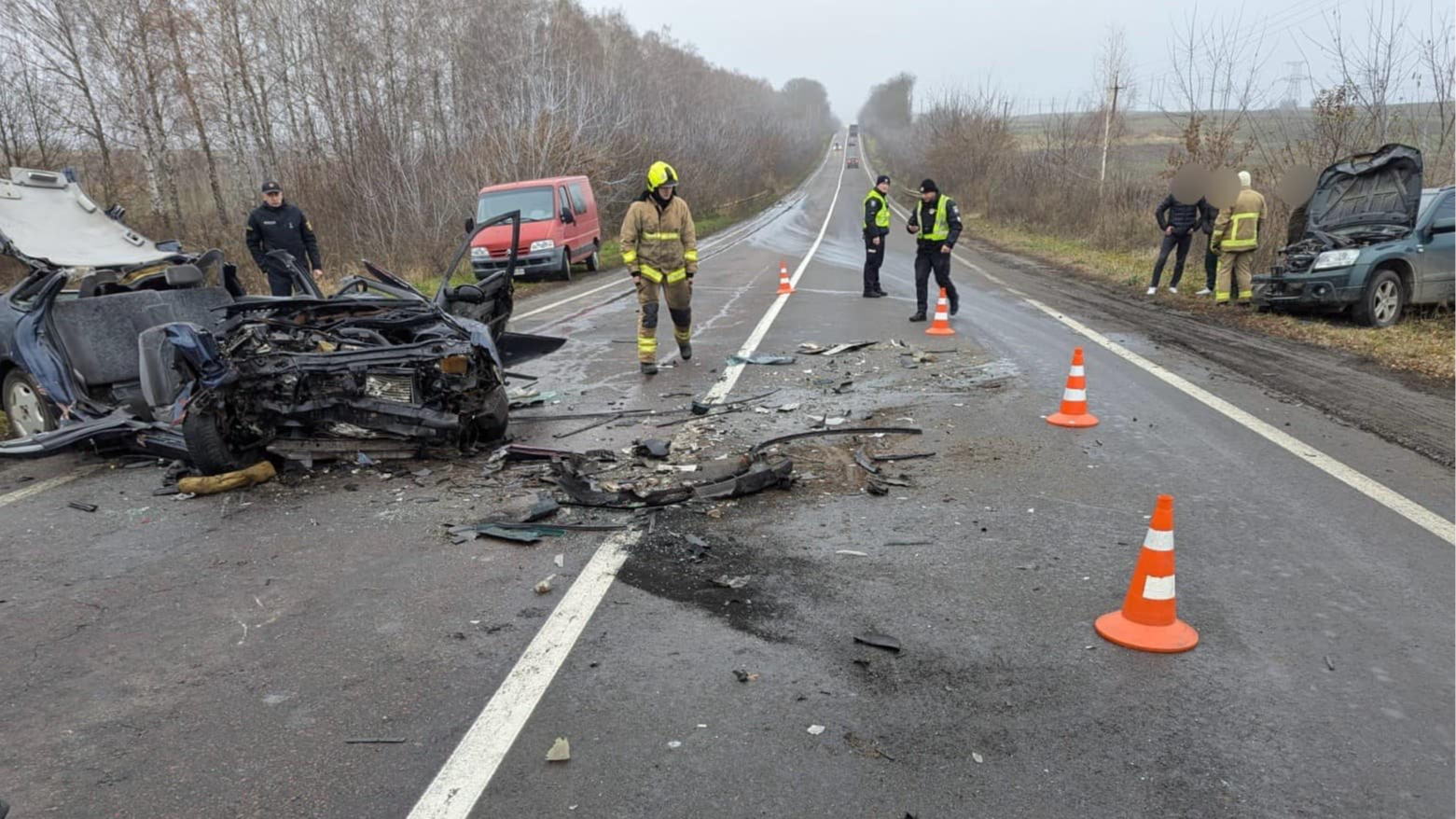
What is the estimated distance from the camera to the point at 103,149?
22.3 meters

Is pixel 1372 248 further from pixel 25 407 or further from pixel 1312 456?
pixel 25 407

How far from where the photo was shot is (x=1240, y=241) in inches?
461

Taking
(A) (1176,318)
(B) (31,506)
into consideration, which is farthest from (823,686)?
(A) (1176,318)

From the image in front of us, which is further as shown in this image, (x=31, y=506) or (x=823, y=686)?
(x=31, y=506)

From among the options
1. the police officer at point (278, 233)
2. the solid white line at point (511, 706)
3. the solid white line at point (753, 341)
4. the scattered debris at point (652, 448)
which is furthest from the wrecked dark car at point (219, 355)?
the police officer at point (278, 233)

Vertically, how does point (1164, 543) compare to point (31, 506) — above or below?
above

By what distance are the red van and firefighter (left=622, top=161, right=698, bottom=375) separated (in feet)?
29.5

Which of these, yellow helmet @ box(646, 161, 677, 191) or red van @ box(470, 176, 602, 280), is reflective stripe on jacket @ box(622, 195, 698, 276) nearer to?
yellow helmet @ box(646, 161, 677, 191)

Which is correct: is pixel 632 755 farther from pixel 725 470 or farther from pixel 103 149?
pixel 103 149

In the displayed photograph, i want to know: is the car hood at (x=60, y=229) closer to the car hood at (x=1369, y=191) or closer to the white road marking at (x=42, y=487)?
the white road marking at (x=42, y=487)

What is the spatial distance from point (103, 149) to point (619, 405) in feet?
75.4

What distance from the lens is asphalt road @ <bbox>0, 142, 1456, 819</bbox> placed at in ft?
8.12

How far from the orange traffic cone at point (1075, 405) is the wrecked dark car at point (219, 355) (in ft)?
13.6

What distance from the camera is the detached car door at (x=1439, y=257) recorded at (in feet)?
32.0
